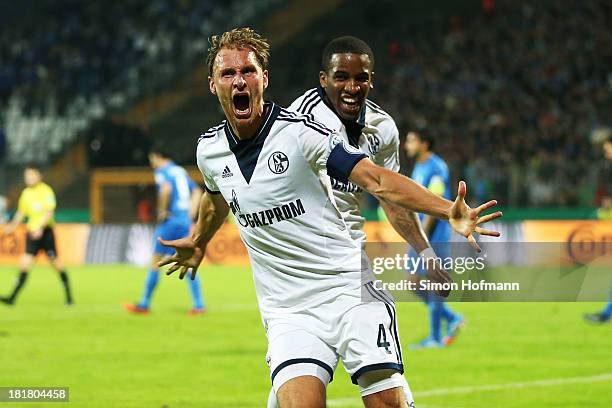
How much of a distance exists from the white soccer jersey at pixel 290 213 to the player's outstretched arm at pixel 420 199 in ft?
1.20

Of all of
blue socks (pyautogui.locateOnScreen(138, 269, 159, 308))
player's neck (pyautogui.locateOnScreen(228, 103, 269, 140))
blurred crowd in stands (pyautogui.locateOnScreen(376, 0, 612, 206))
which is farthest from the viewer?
blurred crowd in stands (pyautogui.locateOnScreen(376, 0, 612, 206))

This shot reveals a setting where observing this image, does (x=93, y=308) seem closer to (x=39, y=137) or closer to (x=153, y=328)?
(x=153, y=328)

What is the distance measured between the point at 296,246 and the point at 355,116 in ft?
→ 5.20

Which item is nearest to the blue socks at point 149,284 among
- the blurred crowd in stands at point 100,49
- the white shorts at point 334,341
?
the white shorts at point 334,341

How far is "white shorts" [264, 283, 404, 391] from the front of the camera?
17.9ft

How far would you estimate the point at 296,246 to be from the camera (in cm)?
561

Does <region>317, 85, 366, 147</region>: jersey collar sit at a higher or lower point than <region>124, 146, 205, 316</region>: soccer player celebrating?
higher

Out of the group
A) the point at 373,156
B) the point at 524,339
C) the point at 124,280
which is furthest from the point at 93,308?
the point at 373,156

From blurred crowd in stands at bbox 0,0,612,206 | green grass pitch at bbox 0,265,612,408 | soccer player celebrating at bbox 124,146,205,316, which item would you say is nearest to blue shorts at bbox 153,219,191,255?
soccer player celebrating at bbox 124,146,205,316

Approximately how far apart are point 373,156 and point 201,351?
6116 mm

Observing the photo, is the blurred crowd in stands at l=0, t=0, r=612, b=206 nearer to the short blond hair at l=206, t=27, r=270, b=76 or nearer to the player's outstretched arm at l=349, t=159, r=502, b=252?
the short blond hair at l=206, t=27, r=270, b=76

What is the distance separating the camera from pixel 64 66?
1517 inches

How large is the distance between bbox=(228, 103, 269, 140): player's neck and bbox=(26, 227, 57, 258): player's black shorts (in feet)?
44.4

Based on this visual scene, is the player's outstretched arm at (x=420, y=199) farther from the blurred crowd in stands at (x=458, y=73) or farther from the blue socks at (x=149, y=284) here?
the blurred crowd in stands at (x=458, y=73)
